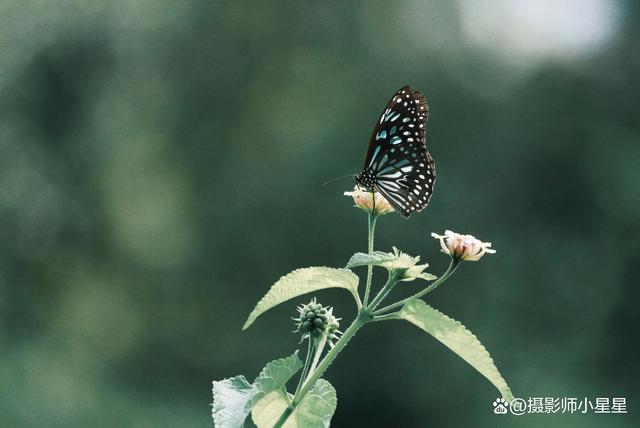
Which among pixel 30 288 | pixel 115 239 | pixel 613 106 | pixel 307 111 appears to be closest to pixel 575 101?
pixel 613 106

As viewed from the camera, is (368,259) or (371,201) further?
(371,201)

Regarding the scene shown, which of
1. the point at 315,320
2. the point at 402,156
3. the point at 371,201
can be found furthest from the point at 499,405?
the point at 315,320

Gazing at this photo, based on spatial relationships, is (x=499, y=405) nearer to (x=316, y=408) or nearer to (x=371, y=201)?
(x=371, y=201)

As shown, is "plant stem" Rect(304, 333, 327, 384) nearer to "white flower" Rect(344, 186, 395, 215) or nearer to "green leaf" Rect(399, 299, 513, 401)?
"green leaf" Rect(399, 299, 513, 401)

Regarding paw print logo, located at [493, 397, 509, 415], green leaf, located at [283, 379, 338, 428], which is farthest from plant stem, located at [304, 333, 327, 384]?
paw print logo, located at [493, 397, 509, 415]

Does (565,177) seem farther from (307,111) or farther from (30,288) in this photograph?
(30,288)
